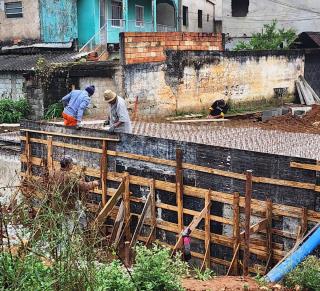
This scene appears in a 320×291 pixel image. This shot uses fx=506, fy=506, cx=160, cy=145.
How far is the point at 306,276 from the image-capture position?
5.52 metres

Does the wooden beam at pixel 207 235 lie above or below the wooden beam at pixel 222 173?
below

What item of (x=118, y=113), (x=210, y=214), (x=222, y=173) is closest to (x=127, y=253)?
(x=210, y=214)

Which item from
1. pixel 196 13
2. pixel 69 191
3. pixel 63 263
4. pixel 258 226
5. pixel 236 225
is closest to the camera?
pixel 63 263

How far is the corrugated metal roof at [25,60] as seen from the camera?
15934 millimetres

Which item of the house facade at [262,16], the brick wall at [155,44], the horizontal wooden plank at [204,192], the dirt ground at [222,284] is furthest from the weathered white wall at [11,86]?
the house facade at [262,16]

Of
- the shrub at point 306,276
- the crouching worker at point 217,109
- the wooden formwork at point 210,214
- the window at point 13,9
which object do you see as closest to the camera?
the shrub at point 306,276

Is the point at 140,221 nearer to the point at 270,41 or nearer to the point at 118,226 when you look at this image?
the point at 118,226

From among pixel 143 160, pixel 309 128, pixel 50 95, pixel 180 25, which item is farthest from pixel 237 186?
pixel 180 25

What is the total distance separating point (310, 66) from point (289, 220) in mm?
16450

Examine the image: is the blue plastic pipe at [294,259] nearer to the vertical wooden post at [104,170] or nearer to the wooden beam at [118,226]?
the wooden beam at [118,226]

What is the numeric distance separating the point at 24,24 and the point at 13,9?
815 mm

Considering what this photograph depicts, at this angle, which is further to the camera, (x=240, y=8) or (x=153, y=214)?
(x=240, y=8)

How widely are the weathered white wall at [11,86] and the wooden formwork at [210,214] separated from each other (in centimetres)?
732

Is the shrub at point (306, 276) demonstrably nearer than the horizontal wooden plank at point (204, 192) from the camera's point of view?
Yes
